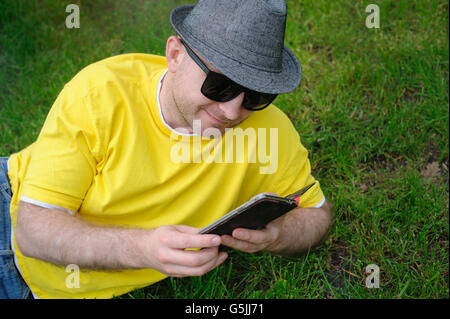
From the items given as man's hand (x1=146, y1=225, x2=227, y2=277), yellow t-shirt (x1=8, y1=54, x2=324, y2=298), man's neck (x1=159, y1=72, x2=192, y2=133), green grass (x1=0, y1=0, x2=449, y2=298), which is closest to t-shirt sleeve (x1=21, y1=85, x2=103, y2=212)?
yellow t-shirt (x1=8, y1=54, x2=324, y2=298)

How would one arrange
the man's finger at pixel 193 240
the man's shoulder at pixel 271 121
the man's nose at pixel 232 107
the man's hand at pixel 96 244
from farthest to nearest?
1. the man's shoulder at pixel 271 121
2. the man's nose at pixel 232 107
3. the man's hand at pixel 96 244
4. the man's finger at pixel 193 240

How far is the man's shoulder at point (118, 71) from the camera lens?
206 cm

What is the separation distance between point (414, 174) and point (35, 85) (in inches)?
134

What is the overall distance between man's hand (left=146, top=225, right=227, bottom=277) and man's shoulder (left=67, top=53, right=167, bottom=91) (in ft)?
2.53

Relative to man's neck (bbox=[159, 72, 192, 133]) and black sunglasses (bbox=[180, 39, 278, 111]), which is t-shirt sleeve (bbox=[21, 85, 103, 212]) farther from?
black sunglasses (bbox=[180, 39, 278, 111])

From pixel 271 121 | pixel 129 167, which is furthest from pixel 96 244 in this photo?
pixel 271 121

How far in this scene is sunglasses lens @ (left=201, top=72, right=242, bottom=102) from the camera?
6.19 ft

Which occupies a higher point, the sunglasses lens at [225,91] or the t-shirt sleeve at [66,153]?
the sunglasses lens at [225,91]

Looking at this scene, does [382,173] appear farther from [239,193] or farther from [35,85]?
[35,85]

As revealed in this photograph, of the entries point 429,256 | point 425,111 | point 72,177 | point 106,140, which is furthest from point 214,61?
point 425,111

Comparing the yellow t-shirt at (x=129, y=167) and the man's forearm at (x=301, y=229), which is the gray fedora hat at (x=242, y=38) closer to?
the yellow t-shirt at (x=129, y=167)

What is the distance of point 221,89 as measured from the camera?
1.92 m

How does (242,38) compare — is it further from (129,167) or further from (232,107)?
Answer: (129,167)

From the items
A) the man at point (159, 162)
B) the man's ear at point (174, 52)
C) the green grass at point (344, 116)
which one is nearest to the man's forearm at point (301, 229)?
the man at point (159, 162)
